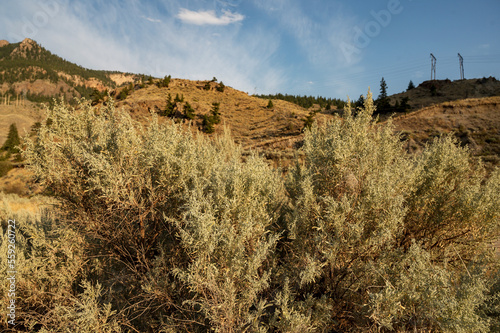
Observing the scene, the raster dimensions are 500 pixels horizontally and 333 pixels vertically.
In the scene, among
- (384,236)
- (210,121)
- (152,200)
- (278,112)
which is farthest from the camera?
(278,112)

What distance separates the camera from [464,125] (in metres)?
26.2

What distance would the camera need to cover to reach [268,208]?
507 cm

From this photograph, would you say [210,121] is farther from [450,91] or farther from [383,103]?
[450,91]

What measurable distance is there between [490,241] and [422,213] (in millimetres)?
1301

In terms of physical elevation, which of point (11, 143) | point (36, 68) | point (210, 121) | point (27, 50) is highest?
point (27, 50)

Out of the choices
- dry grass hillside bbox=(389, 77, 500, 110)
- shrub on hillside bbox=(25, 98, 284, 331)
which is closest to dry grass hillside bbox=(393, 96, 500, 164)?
dry grass hillside bbox=(389, 77, 500, 110)

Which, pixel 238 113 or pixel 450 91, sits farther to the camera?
pixel 450 91

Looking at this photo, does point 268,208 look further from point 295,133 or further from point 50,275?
point 295,133

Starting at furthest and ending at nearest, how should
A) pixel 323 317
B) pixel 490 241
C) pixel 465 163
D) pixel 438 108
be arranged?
1. pixel 438 108
2. pixel 465 163
3. pixel 490 241
4. pixel 323 317


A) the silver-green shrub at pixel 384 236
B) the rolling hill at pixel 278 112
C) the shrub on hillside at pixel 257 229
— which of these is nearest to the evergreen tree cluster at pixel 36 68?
the rolling hill at pixel 278 112

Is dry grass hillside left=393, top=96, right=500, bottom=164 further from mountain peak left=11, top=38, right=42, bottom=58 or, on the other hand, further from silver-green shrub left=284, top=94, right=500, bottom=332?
mountain peak left=11, top=38, right=42, bottom=58

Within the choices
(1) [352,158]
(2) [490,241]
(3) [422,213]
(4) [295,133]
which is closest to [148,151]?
(1) [352,158]

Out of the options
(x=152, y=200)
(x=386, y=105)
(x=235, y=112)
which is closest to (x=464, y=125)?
(x=386, y=105)

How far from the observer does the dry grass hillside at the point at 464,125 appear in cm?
2181
